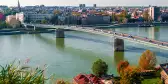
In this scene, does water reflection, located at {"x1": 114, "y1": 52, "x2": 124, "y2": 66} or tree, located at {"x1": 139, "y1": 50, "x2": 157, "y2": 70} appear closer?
tree, located at {"x1": 139, "y1": 50, "x2": 157, "y2": 70}

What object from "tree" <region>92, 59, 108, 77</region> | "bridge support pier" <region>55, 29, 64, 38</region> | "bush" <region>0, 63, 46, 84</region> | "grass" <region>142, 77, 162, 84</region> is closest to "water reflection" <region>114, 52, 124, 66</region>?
"tree" <region>92, 59, 108, 77</region>

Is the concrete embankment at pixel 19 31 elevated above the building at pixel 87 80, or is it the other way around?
the concrete embankment at pixel 19 31

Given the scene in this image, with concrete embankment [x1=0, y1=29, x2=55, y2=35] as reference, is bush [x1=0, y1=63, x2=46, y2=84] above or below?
above

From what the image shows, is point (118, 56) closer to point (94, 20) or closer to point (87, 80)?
point (87, 80)

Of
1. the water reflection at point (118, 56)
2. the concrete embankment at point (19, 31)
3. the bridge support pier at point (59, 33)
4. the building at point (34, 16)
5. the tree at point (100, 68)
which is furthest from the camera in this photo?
the building at point (34, 16)

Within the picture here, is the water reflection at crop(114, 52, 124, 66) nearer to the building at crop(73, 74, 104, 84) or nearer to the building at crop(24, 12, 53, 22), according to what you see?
the building at crop(73, 74, 104, 84)

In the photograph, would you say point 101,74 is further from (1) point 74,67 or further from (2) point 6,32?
(2) point 6,32

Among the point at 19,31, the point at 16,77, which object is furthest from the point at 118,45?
the point at 16,77

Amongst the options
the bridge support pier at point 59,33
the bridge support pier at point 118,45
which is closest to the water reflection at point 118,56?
the bridge support pier at point 118,45

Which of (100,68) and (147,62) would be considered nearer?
(100,68)

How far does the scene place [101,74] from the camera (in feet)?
13.1

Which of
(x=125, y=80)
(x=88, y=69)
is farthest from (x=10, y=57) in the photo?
(x=125, y=80)

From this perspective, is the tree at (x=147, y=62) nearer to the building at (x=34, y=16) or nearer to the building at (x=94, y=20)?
the building at (x=94, y=20)

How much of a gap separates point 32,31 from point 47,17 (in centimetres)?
369
